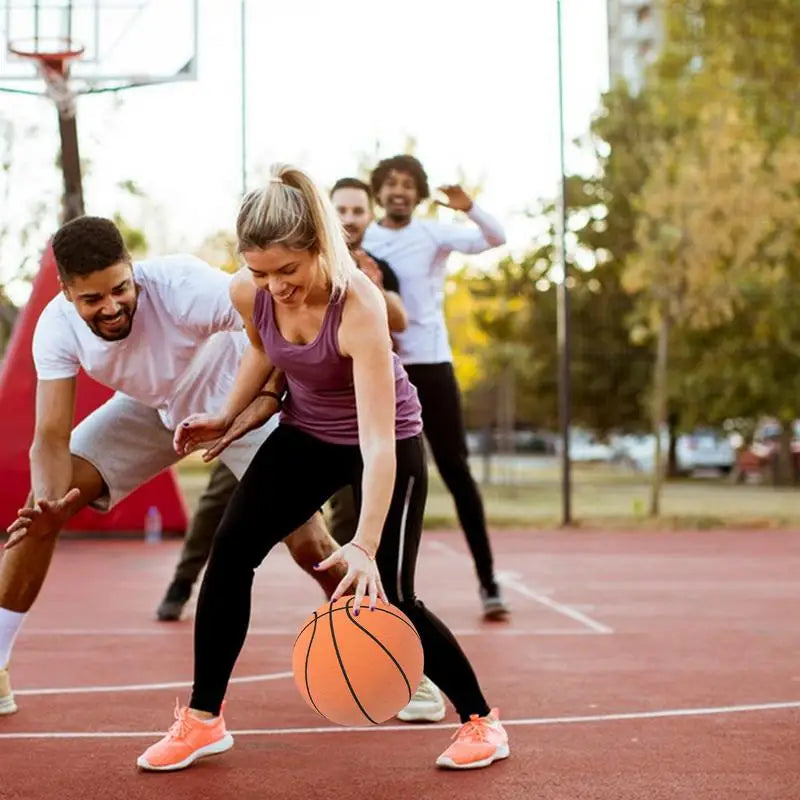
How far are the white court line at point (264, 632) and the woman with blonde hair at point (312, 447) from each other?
2.76 metres

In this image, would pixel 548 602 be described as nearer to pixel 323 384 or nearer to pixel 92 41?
pixel 323 384

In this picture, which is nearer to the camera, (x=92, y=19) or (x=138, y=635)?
(x=138, y=635)

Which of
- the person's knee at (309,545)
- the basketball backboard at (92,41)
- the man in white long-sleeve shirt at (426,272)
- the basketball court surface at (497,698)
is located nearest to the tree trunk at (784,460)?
the basketball court surface at (497,698)

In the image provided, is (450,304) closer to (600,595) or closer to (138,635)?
(600,595)

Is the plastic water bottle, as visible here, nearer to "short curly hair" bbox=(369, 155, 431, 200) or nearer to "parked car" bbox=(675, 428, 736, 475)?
"short curly hair" bbox=(369, 155, 431, 200)

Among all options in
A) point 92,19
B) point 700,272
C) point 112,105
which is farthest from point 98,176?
point 92,19

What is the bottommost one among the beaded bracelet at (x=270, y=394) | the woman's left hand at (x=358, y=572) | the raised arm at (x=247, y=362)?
the woman's left hand at (x=358, y=572)

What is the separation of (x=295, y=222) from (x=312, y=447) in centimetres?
69

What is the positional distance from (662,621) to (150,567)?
4.25m

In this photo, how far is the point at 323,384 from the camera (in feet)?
13.2

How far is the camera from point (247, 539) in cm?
405

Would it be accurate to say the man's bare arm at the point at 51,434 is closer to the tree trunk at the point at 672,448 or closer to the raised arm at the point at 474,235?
the raised arm at the point at 474,235

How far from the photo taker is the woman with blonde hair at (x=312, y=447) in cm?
379

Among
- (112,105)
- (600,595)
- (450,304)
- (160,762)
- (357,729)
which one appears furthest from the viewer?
(450,304)
